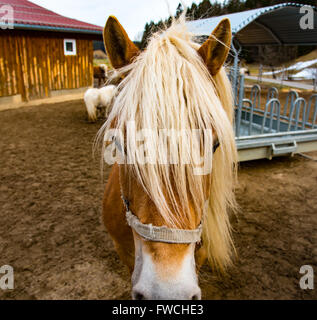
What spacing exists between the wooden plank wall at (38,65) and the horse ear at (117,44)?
31.6 ft

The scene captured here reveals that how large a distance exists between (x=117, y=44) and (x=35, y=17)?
11564 mm

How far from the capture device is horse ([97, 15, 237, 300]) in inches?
38.3

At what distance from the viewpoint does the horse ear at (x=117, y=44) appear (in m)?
1.29

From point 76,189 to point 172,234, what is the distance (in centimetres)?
348

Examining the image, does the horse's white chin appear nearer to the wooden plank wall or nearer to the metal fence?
the metal fence

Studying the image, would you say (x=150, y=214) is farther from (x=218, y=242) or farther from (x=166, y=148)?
(x=218, y=242)

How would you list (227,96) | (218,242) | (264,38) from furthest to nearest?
(264,38) < (218,242) < (227,96)

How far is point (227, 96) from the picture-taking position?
1454 millimetres

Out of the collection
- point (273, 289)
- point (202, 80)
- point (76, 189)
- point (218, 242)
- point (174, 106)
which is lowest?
point (273, 289)

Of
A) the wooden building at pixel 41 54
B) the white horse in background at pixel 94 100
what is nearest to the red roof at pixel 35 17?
the wooden building at pixel 41 54

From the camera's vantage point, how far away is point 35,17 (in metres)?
10.4

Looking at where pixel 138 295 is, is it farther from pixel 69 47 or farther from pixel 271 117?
pixel 69 47
